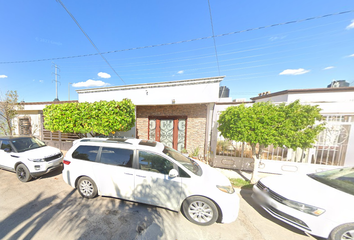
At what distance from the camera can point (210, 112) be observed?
608 centimetres

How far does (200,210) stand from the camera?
2535mm

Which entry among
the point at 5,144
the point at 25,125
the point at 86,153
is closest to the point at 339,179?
the point at 86,153

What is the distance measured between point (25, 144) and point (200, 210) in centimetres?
666

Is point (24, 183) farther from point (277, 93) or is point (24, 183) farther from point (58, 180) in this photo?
point (277, 93)

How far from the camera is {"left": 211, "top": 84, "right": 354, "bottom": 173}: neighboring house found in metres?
4.49

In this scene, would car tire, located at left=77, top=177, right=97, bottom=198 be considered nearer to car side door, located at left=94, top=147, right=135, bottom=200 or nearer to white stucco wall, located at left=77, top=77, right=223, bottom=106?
car side door, located at left=94, top=147, right=135, bottom=200

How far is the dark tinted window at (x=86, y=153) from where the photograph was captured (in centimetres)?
315

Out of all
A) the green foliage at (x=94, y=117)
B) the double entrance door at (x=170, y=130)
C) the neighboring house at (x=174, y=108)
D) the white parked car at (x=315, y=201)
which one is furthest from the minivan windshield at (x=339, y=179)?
the green foliage at (x=94, y=117)

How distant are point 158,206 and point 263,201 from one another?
2515 mm

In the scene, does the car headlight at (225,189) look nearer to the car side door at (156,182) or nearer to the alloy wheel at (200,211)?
the alloy wheel at (200,211)

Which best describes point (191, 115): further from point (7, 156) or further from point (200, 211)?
point (7, 156)

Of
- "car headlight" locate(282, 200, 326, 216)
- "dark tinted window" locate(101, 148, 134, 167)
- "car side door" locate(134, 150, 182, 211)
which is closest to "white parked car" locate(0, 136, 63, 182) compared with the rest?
"dark tinted window" locate(101, 148, 134, 167)

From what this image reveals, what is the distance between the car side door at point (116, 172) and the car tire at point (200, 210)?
1.38 meters

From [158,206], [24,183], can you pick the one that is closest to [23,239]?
[158,206]
